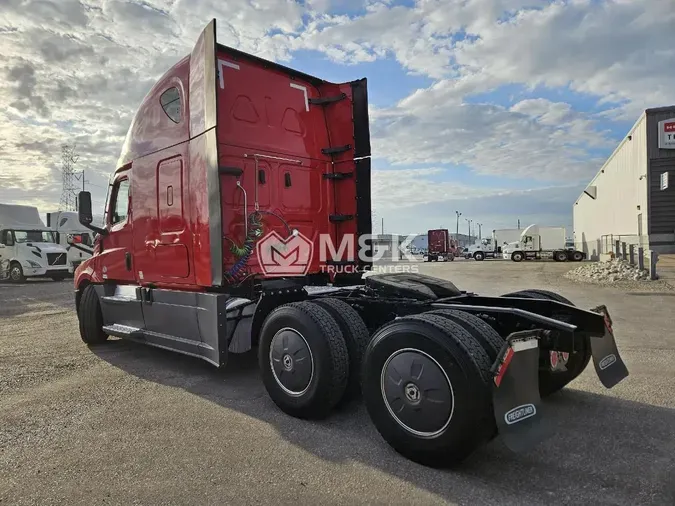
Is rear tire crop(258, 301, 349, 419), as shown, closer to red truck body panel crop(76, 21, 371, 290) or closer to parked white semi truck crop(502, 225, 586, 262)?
red truck body panel crop(76, 21, 371, 290)

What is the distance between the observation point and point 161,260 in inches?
226

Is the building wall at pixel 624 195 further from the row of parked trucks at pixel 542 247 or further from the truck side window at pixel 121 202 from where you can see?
the truck side window at pixel 121 202

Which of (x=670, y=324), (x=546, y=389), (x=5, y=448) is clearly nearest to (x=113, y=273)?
(x=5, y=448)


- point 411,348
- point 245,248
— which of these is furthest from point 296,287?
point 411,348

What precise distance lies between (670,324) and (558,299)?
5.35 meters

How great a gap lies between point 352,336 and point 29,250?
21892mm

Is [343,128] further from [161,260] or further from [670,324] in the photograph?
[670,324]

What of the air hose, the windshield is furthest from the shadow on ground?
the windshield

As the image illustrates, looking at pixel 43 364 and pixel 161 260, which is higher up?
pixel 161 260

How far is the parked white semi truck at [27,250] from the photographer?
2095 cm

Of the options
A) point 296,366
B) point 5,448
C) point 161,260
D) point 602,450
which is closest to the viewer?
point 602,450

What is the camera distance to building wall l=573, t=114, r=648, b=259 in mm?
25797

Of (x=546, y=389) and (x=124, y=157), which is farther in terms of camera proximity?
(x=124, y=157)

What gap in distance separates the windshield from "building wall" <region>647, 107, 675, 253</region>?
3060 centimetres
